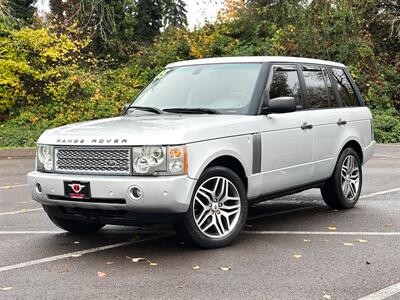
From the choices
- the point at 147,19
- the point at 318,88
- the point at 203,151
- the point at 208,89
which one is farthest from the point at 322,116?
the point at 147,19

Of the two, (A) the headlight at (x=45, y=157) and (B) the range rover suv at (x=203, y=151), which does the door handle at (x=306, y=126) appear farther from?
(A) the headlight at (x=45, y=157)

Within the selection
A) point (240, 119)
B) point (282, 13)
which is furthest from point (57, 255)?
point (282, 13)

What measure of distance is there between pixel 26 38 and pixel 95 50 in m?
6.10

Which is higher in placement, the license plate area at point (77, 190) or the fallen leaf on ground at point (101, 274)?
the license plate area at point (77, 190)

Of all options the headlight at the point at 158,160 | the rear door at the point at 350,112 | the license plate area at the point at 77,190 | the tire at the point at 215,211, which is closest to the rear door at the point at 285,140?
the tire at the point at 215,211

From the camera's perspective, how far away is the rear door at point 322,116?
7.52m

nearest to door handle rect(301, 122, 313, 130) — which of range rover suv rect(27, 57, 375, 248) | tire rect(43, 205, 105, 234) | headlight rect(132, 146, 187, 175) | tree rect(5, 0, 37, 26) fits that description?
range rover suv rect(27, 57, 375, 248)

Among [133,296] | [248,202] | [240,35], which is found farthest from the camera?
[240,35]

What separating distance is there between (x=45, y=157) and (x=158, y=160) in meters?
1.30

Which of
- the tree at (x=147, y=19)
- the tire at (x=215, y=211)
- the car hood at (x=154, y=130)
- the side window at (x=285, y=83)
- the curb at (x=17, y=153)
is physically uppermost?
the tree at (x=147, y=19)

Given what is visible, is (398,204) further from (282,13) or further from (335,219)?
(282,13)

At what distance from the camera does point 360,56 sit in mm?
23781

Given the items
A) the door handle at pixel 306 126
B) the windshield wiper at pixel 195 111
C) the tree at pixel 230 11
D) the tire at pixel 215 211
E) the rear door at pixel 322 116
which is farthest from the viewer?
the tree at pixel 230 11

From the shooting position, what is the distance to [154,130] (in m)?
5.74
